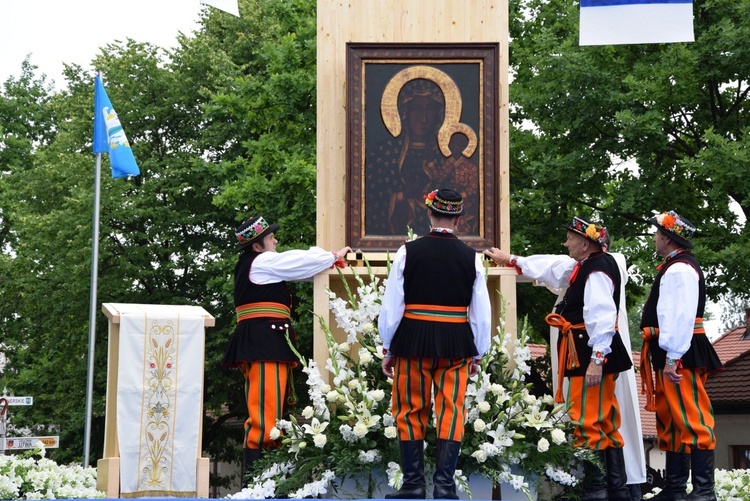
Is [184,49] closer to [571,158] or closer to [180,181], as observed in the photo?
[180,181]

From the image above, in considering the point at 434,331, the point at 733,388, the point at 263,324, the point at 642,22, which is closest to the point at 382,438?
the point at 434,331

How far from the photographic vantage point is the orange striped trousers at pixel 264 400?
7.91m

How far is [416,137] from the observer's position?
345 inches

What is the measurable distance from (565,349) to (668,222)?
43.3 inches

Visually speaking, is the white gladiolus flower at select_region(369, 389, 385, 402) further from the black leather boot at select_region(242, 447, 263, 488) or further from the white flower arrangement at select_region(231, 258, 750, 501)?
the black leather boot at select_region(242, 447, 263, 488)

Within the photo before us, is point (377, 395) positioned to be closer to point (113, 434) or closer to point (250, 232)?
point (250, 232)

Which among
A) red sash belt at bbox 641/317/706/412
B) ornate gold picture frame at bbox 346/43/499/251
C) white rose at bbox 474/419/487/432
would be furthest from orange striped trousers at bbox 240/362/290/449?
red sash belt at bbox 641/317/706/412

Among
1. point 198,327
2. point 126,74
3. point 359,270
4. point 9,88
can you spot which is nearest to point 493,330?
point 359,270

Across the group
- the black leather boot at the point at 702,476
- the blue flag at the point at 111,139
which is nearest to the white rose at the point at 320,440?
the black leather boot at the point at 702,476

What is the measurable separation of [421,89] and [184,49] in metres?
18.3

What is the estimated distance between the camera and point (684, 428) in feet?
24.0

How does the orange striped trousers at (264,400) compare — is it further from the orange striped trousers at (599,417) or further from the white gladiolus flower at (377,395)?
the orange striped trousers at (599,417)

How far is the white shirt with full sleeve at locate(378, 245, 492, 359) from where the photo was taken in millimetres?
6703

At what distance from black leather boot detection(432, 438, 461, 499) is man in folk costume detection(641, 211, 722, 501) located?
166 cm
